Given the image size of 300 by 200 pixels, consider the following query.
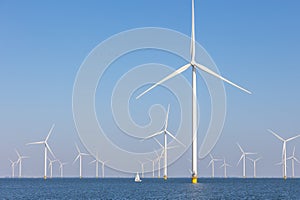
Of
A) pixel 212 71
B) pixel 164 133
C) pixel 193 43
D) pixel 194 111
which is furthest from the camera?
pixel 164 133

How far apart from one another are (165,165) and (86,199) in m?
101

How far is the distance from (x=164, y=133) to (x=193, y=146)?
71047 millimetres

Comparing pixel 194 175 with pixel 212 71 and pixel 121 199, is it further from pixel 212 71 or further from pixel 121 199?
pixel 121 199

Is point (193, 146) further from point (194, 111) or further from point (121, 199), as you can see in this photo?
point (121, 199)

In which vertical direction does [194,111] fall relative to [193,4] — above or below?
below

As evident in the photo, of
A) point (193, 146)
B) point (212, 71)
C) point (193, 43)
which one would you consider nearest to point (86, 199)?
point (193, 146)

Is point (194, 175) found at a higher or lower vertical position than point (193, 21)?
lower

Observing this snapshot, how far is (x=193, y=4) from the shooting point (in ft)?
412

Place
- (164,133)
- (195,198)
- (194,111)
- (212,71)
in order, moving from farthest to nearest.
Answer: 1. (164,133)
2. (212,71)
3. (194,111)
4. (195,198)

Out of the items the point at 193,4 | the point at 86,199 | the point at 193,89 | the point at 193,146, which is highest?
the point at 193,4

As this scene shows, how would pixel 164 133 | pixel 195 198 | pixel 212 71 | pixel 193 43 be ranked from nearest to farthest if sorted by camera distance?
1. pixel 195 198
2. pixel 212 71
3. pixel 193 43
4. pixel 164 133

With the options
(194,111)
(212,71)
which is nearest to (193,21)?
(212,71)

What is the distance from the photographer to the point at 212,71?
11412 cm

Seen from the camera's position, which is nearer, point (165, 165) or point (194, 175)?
point (194, 175)
